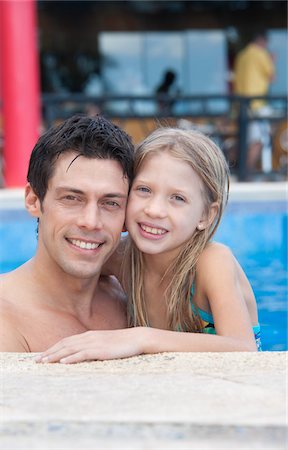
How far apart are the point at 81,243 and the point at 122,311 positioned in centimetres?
67

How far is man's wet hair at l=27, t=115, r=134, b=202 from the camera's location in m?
3.01

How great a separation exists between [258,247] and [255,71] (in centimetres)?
633

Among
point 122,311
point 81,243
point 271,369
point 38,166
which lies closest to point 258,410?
point 271,369

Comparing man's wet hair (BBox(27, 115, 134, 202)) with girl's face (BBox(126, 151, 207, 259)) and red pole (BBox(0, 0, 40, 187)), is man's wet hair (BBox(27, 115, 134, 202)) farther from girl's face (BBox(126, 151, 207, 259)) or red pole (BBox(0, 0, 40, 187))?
red pole (BBox(0, 0, 40, 187))

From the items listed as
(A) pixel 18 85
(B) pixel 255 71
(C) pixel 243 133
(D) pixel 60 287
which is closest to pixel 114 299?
(D) pixel 60 287

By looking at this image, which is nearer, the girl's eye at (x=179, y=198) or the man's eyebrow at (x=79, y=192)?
the man's eyebrow at (x=79, y=192)

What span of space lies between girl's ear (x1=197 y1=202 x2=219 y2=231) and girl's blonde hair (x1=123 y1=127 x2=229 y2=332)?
Answer: 0.06 ft

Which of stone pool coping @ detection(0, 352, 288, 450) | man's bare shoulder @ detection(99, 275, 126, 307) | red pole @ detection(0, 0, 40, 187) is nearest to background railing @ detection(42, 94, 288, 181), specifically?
red pole @ detection(0, 0, 40, 187)

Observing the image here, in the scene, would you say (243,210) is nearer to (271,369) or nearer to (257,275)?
(257,275)

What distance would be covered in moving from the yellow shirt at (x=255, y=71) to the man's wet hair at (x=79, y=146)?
1019 cm

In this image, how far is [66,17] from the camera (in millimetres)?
16109

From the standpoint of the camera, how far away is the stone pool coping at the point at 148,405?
166 centimetres

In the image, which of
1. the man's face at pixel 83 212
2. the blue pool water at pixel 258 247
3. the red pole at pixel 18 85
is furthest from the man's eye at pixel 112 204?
the red pole at pixel 18 85

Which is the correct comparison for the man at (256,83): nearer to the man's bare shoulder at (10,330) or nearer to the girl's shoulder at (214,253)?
the girl's shoulder at (214,253)
